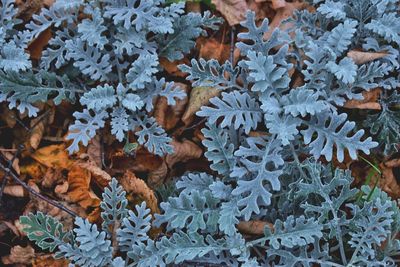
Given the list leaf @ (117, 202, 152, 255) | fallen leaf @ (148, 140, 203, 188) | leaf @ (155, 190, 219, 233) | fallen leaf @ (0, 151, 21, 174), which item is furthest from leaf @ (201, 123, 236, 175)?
fallen leaf @ (0, 151, 21, 174)

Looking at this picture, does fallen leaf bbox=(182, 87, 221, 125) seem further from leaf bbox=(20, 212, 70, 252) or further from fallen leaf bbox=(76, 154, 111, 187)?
leaf bbox=(20, 212, 70, 252)

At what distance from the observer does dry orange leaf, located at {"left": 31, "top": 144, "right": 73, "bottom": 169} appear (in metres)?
2.49

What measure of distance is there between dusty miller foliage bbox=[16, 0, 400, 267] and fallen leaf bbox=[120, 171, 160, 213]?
0.05 meters

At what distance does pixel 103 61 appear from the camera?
2.45m

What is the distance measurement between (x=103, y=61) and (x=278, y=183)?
0.88 metres

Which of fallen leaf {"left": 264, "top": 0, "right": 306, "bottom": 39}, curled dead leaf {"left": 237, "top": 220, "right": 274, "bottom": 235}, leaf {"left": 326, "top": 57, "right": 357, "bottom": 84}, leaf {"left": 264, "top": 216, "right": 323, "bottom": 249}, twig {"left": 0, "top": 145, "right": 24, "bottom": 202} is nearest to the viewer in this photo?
leaf {"left": 264, "top": 216, "right": 323, "bottom": 249}

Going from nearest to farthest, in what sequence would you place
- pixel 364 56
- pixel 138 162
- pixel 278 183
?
pixel 278 183 < pixel 364 56 < pixel 138 162

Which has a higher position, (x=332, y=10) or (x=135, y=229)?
(x=332, y=10)

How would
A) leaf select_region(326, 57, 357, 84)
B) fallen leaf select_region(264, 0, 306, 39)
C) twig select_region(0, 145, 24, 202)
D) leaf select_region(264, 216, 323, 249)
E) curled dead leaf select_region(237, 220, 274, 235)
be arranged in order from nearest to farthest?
leaf select_region(264, 216, 323, 249)
leaf select_region(326, 57, 357, 84)
curled dead leaf select_region(237, 220, 274, 235)
twig select_region(0, 145, 24, 202)
fallen leaf select_region(264, 0, 306, 39)

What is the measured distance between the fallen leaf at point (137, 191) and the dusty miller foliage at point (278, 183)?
5cm

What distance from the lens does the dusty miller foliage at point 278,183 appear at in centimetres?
219

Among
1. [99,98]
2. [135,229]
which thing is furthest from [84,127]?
[135,229]

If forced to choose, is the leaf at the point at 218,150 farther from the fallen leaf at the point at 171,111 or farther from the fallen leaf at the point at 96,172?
the fallen leaf at the point at 96,172

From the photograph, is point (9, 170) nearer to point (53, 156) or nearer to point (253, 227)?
point (53, 156)
